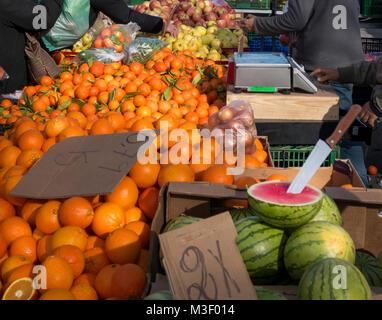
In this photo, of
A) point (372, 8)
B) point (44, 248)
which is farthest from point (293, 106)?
point (372, 8)

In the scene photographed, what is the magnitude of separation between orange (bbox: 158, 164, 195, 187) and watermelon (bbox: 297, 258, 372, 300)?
3.02 ft

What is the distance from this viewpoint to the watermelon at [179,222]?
5.09ft

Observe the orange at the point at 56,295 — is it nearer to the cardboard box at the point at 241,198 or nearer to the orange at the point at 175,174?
the cardboard box at the point at 241,198

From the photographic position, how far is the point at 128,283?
148cm

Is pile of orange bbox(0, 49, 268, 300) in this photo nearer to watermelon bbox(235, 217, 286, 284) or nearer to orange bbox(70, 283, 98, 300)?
orange bbox(70, 283, 98, 300)

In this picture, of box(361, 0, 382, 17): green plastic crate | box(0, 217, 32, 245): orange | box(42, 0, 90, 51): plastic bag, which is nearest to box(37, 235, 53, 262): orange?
box(0, 217, 32, 245): orange

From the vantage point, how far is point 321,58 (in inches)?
161

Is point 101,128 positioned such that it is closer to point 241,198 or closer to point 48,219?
point 48,219

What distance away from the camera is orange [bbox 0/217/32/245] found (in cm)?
182

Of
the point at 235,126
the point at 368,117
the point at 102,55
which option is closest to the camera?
the point at 235,126

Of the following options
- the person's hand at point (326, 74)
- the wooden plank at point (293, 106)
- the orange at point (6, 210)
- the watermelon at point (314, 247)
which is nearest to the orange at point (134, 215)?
the orange at point (6, 210)

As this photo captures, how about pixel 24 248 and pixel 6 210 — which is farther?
pixel 6 210

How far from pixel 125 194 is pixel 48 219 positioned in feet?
1.21

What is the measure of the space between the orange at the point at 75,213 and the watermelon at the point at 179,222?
1.30 ft
